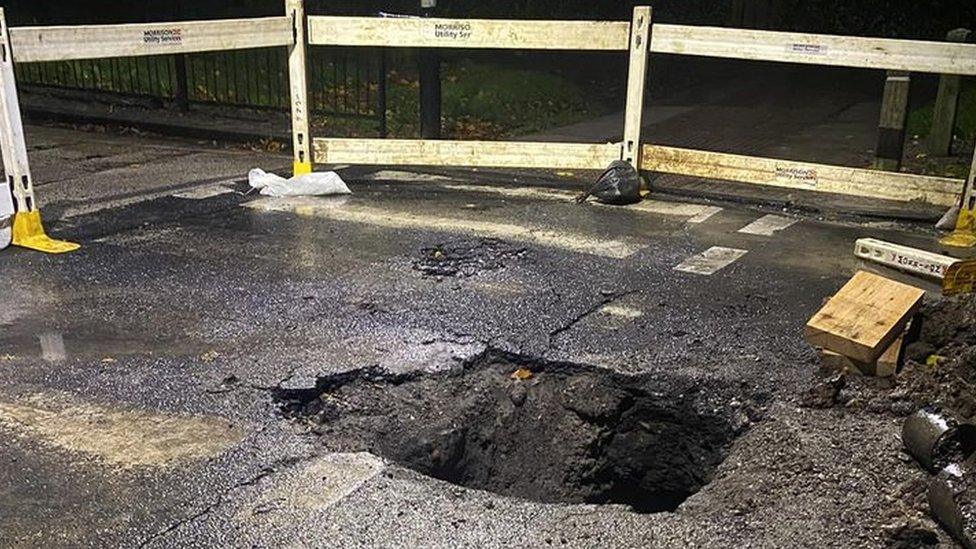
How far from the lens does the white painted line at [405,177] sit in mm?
8742

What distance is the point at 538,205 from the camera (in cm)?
780

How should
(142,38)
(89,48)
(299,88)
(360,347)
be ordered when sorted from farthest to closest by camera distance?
(299,88) < (142,38) < (89,48) < (360,347)

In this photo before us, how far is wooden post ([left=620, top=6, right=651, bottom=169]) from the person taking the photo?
7.63 metres

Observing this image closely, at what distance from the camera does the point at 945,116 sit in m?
9.87

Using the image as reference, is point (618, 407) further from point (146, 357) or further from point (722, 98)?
point (722, 98)

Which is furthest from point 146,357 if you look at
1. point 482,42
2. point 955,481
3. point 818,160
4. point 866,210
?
point 818,160

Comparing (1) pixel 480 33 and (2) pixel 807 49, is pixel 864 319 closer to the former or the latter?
(2) pixel 807 49

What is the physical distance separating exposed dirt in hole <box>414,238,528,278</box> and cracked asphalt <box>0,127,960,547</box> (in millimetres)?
107

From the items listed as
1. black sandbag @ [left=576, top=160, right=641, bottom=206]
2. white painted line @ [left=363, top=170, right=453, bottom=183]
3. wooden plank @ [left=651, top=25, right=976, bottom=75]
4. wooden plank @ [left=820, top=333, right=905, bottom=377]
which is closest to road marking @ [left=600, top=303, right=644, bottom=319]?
wooden plank @ [left=820, top=333, right=905, bottom=377]

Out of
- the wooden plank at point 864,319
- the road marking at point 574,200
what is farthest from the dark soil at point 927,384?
the road marking at point 574,200

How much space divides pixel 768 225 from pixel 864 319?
2925 millimetres

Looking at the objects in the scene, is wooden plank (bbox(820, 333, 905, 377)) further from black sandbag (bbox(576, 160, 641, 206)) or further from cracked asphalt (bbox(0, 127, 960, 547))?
black sandbag (bbox(576, 160, 641, 206))

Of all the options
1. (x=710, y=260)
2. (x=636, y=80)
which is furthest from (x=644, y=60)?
(x=710, y=260)

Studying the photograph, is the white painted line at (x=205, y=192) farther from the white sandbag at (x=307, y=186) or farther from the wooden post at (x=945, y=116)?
the wooden post at (x=945, y=116)
